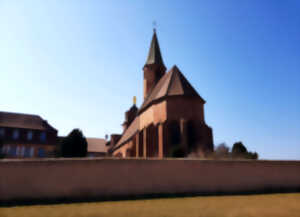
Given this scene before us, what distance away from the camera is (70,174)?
38.9ft

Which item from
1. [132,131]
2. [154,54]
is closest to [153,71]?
[154,54]

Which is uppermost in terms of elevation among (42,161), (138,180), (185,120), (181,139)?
(185,120)

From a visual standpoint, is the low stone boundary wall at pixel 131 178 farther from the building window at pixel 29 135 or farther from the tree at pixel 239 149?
the building window at pixel 29 135

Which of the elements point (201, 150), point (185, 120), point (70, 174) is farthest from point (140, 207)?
point (185, 120)

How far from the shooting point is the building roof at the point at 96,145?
145 feet

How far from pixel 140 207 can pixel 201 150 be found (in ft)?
36.4

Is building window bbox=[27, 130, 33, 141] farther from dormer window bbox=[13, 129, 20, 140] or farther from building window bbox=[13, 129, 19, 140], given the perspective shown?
building window bbox=[13, 129, 19, 140]

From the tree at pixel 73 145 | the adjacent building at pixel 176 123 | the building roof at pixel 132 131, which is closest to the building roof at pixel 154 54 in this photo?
the building roof at pixel 132 131

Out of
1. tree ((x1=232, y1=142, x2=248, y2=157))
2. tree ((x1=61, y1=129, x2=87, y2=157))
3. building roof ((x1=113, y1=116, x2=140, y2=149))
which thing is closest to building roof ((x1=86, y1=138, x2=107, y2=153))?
building roof ((x1=113, y1=116, x2=140, y2=149))

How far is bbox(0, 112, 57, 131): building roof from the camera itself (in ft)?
110

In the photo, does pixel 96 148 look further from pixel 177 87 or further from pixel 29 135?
pixel 177 87

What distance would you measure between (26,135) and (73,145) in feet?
66.4

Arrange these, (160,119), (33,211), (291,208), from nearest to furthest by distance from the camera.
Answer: (33,211) → (291,208) → (160,119)

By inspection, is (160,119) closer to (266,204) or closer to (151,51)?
(266,204)
